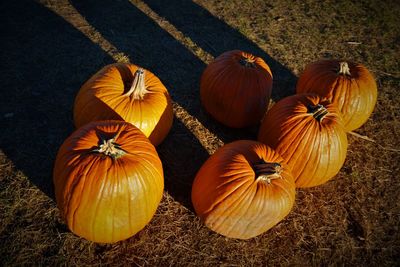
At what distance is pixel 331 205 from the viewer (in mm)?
3863

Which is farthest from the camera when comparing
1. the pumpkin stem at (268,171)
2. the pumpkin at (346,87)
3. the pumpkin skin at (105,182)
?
the pumpkin at (346,87)

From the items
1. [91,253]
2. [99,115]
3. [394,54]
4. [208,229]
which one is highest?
[394,54]

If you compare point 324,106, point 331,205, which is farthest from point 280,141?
point 331,205

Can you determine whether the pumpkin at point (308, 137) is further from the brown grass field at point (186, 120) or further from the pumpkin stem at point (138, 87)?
the pumpkin stem at point (138, 87)

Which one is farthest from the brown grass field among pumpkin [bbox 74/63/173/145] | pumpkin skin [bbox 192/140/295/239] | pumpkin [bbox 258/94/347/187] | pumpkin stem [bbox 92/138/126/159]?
pumpkin stem [bbox 92/138/126/159]

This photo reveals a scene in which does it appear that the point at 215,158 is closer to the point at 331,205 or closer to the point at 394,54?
the point at 331,205

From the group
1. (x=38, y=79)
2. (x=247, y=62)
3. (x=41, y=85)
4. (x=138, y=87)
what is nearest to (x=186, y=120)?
(x=247, y=62)

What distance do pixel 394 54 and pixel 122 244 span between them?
6.44 m

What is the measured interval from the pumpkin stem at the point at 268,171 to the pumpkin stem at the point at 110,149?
49.8 inches

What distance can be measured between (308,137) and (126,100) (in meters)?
2.02

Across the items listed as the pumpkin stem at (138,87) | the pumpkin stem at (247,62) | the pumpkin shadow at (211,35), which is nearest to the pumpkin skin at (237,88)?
the pumpkin stem at (247,62)

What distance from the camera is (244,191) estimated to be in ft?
9.45

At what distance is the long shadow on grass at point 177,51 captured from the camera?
4.00 meters

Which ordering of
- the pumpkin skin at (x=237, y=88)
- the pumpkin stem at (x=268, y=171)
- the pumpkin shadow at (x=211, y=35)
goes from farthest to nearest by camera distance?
the pumpkin shadow at (x=211, y=35) < the pumpkin skin at (x=237, y=88) < the pumpkin stem at (x=268, y=171)
